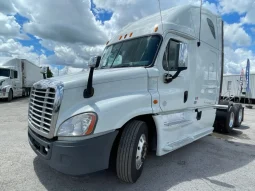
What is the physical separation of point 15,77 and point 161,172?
1559 centimetres

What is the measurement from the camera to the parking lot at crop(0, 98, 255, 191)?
3.06 meters

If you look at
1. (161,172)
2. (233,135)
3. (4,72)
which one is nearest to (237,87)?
(233,135)

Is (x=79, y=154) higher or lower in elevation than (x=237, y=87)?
lower

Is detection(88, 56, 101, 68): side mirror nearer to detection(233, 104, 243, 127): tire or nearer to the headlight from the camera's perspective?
the headlight

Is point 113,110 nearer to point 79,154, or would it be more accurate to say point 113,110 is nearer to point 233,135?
point 79,154

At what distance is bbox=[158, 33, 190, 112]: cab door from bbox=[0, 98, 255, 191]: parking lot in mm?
1145

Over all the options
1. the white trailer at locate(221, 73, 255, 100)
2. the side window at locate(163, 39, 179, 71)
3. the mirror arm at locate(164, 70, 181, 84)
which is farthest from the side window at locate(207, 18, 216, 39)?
the white trailer at locate(221, 73, 255, 100)

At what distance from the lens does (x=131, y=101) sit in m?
3.00

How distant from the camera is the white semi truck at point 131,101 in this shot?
8.52ft

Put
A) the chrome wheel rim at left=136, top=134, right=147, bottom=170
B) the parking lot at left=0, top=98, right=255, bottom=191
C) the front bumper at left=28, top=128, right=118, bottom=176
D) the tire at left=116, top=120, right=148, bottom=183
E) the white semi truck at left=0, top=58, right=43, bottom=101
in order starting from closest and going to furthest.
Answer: the front bumper at left=28, top=128, right=118, bottom=176, the tire at left=116, top=120, right=148, bottom=183, the parking lot at left=0, top=98, right=255, bottom=191, the chrome wheel rim at left=136, top=134, right=147, bottom=170, the white semi truck at left=0, top=58, right=43, bottom=101

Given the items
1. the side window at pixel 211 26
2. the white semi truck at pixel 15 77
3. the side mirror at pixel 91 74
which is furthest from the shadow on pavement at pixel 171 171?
the white semi truck at pixel 15 77

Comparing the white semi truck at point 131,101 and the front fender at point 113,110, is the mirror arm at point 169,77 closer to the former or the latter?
the white semi truck at point 131,101

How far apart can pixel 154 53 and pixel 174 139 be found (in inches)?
67.4

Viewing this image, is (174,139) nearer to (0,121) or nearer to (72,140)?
(72,140)
